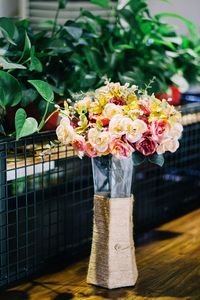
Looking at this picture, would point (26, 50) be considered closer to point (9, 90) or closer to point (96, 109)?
point (9, 90)

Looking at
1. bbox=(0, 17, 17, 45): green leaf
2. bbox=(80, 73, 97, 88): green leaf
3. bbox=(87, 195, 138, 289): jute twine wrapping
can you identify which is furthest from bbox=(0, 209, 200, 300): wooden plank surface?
bbox=(0, 17, 17, 45): green leaf

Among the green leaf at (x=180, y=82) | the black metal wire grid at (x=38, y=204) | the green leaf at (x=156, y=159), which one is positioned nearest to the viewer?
the green leaf at (x=156, y=159)

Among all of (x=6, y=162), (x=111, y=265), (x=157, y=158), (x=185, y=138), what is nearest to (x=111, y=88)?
(x=157, y=158)

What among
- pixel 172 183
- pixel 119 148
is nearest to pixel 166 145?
pixel 119 148

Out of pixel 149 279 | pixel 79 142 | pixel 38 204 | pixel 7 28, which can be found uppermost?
pixel 7 28

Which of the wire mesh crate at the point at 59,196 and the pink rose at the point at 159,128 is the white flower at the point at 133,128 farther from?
the wire mesh crate at the point at 59,196

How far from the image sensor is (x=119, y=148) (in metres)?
1.68

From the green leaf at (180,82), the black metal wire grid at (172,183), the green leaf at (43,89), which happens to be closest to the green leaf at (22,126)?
the green leaf at (43,89)

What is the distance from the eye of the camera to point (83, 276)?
6.61ft

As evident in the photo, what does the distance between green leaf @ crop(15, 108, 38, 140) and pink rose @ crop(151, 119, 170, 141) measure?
358mm

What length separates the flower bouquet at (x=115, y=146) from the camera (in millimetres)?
1688

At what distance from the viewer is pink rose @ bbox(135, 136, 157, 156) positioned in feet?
5.62

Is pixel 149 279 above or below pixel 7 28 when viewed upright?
below

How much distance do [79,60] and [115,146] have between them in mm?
728
